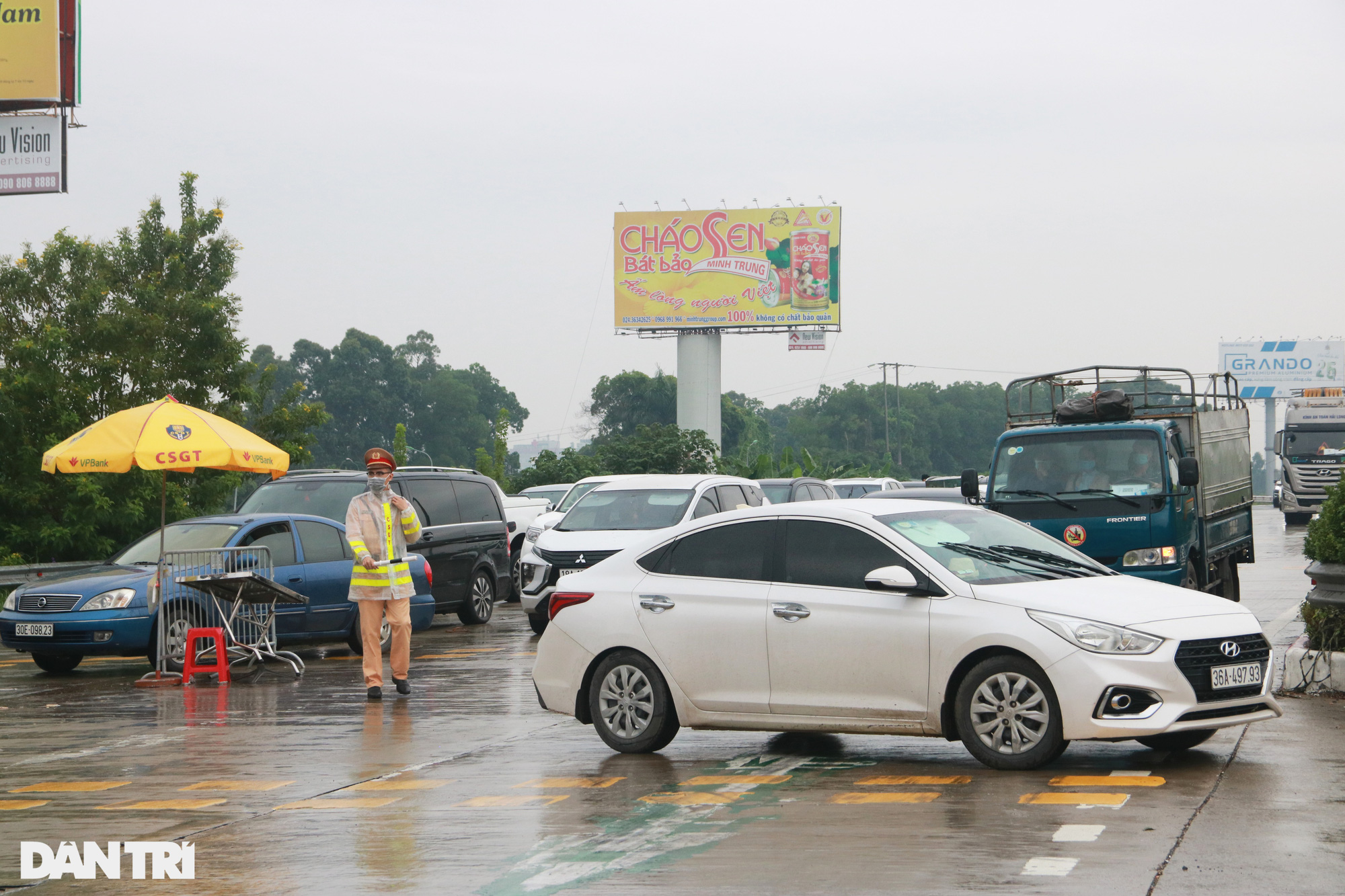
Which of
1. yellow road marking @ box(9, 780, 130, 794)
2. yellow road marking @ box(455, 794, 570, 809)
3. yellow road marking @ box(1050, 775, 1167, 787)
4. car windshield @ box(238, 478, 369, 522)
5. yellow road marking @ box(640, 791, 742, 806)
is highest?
car windshield @ box(238, 478, 369, 522)

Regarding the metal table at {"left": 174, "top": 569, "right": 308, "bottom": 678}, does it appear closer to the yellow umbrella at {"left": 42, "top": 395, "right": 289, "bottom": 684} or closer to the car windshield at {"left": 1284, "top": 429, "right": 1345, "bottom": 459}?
the yellow umbrella at {"left": 42, "top": 395, "right": 289, "bottom": 684}

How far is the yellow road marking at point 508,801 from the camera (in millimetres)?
7977

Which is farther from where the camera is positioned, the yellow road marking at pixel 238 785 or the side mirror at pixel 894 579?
the yellow road marking at pixel 238 785

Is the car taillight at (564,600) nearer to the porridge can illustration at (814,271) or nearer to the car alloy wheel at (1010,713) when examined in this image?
the car alloy wheel at (1010,713)

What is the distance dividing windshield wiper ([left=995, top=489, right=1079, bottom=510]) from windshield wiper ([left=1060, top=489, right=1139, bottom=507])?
0.54ft

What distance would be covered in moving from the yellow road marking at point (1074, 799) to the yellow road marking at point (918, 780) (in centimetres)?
56

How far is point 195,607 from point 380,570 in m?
3.27

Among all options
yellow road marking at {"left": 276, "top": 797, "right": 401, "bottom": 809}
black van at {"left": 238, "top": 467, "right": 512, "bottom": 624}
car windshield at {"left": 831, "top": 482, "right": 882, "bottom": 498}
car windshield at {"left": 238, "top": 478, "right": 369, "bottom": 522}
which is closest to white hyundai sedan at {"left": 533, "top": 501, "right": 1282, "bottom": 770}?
yellow road marking at {"left": 276, "top": 797, "right": 401, "bottom": 809}

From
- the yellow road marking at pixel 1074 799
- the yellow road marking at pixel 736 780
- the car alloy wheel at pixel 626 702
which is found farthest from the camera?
the car alloy wheel at pixel 626 702

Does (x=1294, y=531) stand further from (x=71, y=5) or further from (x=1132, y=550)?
(x=71, y=5)

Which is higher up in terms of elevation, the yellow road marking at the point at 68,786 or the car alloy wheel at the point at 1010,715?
the car alloy wheel at the point at 1010,715

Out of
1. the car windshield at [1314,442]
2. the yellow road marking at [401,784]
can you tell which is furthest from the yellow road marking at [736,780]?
the car windshield at [1314,442]

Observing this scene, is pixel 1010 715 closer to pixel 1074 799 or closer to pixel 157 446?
pixel 1074 799

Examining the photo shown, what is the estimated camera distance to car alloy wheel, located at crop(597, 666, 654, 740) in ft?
31.1
